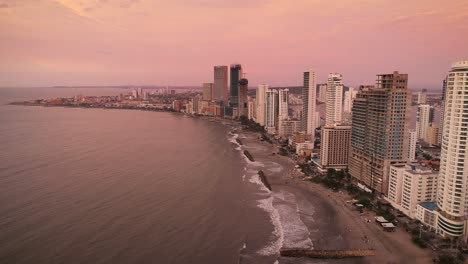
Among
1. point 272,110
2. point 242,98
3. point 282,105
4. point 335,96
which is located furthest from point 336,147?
point 242,98

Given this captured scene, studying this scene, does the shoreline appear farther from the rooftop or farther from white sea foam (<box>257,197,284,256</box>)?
the rooftop

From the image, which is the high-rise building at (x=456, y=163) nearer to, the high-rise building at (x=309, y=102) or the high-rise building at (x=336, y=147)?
the high-rise building at (x=336, y=147)

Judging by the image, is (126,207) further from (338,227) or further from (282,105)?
(282,105)

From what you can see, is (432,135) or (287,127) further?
(287,127)

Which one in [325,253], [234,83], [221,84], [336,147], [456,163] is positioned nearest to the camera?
[325,253]

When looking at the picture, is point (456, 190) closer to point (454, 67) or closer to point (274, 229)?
point (454, 67)

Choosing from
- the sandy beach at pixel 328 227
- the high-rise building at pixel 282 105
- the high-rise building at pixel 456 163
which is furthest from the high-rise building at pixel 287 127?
the high-rise building at pixel 456 163

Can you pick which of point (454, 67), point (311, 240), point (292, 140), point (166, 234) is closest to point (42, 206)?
point (166, 234)
